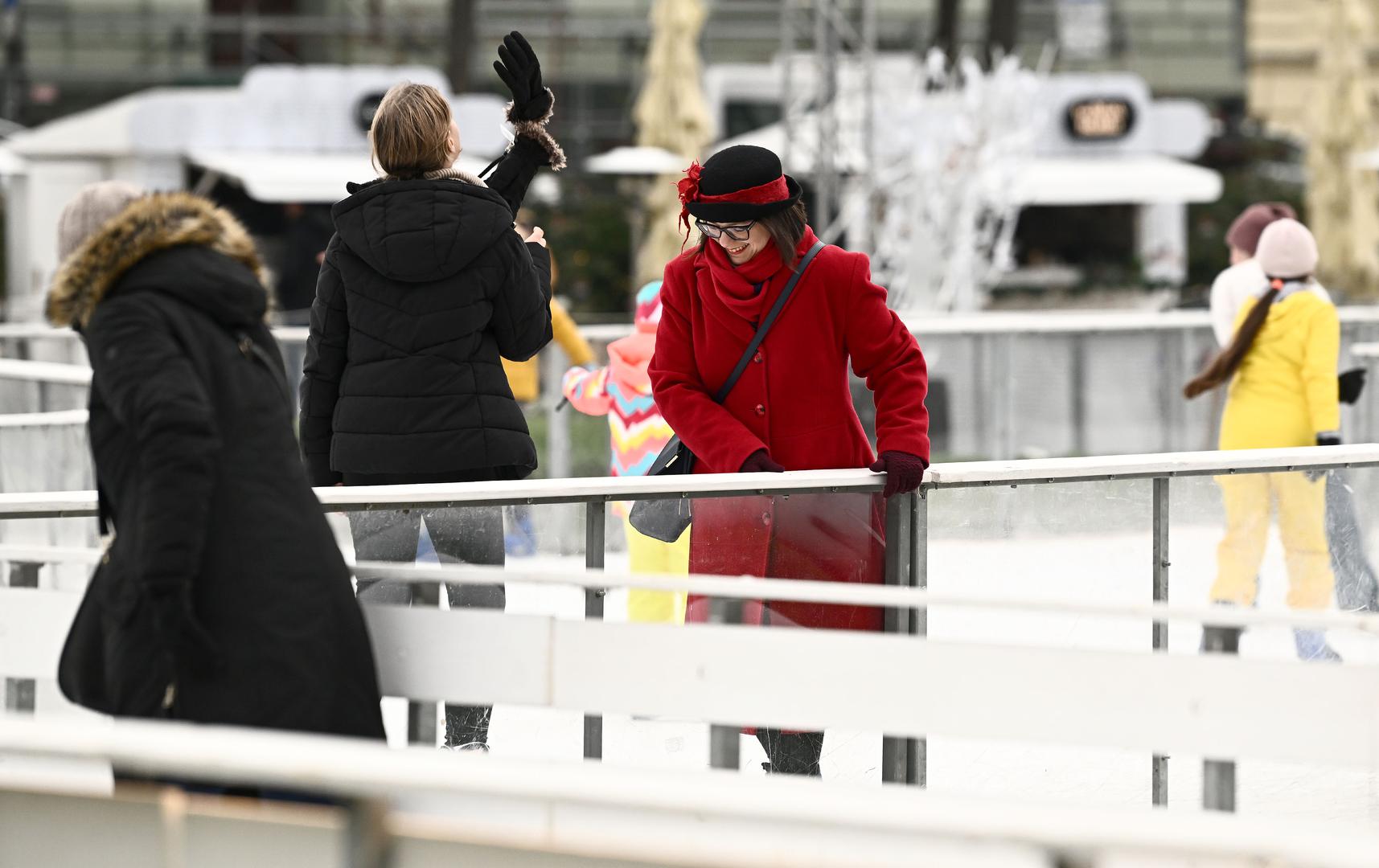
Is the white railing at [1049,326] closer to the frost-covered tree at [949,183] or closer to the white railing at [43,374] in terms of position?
the white railing at [43,374]

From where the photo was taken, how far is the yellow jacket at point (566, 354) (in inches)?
339

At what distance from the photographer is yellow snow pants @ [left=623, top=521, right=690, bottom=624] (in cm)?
446

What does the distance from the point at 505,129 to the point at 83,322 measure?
1959mm

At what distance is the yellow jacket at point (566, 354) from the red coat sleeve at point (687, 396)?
2437 mm

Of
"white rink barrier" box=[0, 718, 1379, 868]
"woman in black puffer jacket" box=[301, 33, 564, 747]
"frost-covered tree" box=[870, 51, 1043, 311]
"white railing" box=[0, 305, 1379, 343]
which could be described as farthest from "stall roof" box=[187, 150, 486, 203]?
"white rink barrier" box=[0, 718, 1379, 868]

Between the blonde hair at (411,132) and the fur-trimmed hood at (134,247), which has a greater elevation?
the blonde hair at (411,132)

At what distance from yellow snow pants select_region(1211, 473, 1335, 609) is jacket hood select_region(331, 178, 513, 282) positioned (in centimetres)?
194

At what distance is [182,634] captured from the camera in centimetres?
371

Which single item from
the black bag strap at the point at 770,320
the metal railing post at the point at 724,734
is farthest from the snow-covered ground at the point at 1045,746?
the black bag strap at the point at 770,320

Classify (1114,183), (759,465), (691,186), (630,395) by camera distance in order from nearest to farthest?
(759,465) < (691,186) < (630,395) < (1114,183)

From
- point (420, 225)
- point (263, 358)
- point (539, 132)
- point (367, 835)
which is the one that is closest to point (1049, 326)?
point (539, 132)

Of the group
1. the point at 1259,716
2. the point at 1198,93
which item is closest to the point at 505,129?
the point at 1259,716

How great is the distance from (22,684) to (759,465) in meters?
1.72

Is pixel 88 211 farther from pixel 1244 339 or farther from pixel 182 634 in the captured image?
pixel 1244 339
